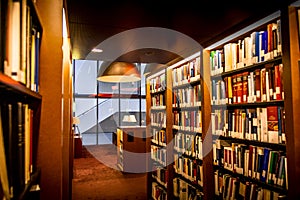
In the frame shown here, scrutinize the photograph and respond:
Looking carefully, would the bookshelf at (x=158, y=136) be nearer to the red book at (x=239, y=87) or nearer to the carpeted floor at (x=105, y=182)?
the carpeted floor at (x=105, y=182)

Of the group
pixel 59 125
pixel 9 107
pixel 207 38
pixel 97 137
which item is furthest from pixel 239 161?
A: pixel 97 137

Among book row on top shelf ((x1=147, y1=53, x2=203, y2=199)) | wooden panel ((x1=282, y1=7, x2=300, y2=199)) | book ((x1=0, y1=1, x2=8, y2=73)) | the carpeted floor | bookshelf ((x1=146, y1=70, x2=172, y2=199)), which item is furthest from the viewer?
the carpeted floor

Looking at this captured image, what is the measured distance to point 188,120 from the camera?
323cm

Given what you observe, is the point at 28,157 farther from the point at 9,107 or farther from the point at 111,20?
the point at 111,20

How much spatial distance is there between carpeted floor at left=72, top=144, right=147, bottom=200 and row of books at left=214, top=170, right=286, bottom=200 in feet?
6.76

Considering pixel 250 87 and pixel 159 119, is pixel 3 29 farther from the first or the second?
pixel 159 119

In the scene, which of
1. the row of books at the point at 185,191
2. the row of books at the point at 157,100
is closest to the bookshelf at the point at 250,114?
the row of books at the point at 185,191

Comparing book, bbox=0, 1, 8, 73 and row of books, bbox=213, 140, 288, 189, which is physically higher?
book, bbox=0, 1, 8, 73

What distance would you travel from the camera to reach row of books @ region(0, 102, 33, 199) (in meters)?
0.77

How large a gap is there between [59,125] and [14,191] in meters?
0.57

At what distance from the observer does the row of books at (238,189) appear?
200 centimetres

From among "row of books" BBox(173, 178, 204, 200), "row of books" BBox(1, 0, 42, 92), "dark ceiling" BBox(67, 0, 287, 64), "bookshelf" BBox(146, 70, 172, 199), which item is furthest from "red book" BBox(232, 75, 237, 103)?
"row of books" BBox(1, 0, 42, 92)

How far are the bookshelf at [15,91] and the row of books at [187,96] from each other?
6.94 feet

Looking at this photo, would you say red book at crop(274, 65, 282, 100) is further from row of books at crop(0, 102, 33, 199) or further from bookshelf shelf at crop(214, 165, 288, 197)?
row of books at crop(0, 102, 33, 199)
